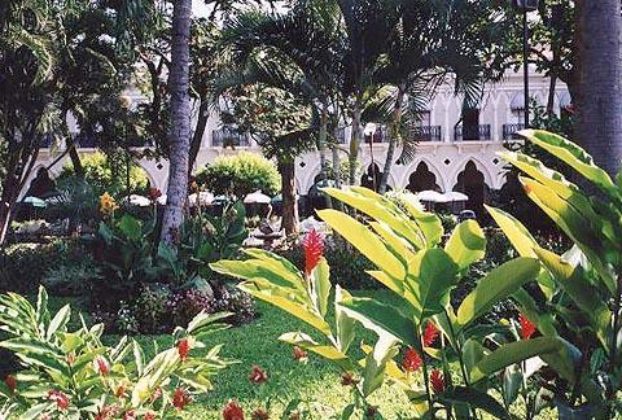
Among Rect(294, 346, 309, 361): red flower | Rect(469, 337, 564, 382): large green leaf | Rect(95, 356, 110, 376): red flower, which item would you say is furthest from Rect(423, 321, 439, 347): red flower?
Rect(95, 356, 110, 376): red flower

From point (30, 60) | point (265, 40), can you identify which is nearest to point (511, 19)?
point (265, 40)

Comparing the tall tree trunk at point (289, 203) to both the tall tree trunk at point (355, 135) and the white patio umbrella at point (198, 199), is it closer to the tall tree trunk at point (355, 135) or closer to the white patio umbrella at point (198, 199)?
the white patio umbrella at point (198, 199)

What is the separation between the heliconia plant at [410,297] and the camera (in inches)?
50.1

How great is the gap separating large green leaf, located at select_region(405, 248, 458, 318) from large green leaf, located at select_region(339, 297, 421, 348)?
52 mm

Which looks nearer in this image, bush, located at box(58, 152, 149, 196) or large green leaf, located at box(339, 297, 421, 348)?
large green leaf, located at box(339, 297, 421, 348)

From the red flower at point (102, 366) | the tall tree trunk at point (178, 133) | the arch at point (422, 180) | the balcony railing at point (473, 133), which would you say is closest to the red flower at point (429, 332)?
the red flower at point (102, 366)

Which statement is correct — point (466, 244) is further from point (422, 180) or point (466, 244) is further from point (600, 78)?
point (422, 180)

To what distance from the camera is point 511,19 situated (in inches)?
530

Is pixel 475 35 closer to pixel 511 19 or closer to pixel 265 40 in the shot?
pixel 511 19

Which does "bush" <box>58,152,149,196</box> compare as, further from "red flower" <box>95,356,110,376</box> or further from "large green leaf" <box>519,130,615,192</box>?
"large green leaf" <box>519,130,615,192</box>

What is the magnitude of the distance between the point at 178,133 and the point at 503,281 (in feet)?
28.2

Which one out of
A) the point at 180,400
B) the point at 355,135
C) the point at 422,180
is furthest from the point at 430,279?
the point at 422,180

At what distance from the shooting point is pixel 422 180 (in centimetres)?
3781

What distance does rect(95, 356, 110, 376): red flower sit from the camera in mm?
1940
